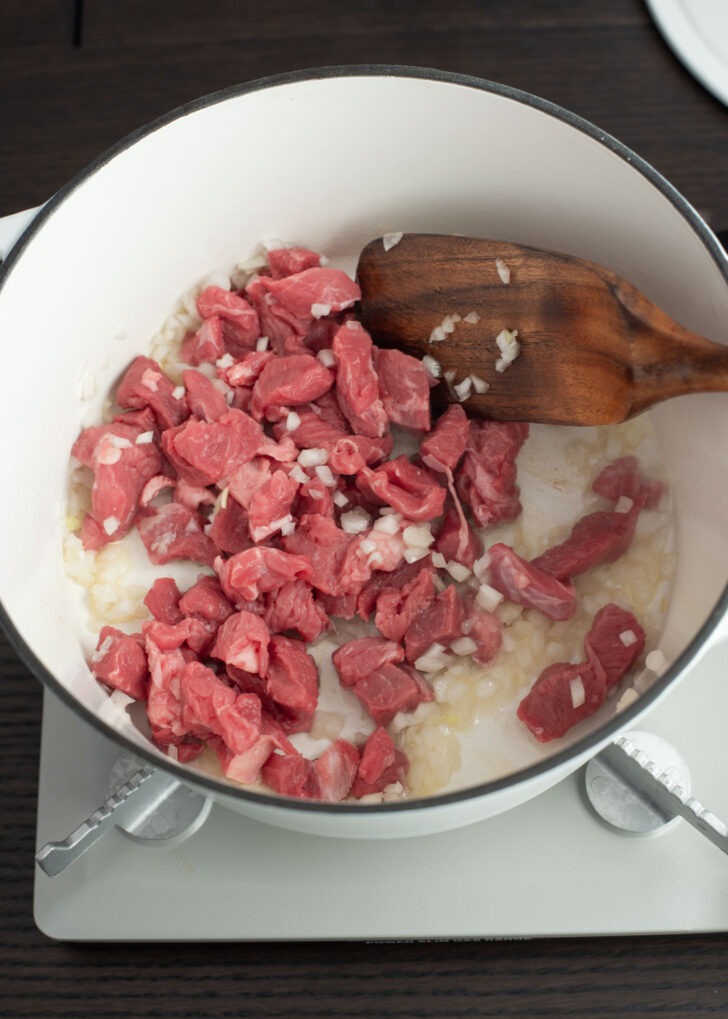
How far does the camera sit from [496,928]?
1531 millimetres

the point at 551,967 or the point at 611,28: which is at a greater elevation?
the point at 611,28

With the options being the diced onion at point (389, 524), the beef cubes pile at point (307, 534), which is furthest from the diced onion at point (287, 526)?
the diced onion at point (389, 524)

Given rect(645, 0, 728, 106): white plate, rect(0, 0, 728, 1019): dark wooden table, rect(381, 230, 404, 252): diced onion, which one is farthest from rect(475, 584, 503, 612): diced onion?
rect(645, 0, 728, 106): white plate

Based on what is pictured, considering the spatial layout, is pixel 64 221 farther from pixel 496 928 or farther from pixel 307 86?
pixel 496 928

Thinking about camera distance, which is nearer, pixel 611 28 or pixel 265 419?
pixel 265 419

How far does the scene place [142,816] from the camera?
156cm

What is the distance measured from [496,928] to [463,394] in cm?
85

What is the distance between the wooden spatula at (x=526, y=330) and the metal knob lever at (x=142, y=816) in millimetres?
793

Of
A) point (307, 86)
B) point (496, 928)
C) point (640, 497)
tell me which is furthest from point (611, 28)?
point (496, 928)

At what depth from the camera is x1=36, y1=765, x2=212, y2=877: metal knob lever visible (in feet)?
4.80

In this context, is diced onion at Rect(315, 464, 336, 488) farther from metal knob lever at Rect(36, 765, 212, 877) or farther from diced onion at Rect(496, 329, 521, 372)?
metal knob lever at Rect(36, 765, 212, 877)

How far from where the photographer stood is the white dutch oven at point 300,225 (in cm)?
157

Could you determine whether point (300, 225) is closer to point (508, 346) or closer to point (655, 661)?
point (508, 346)

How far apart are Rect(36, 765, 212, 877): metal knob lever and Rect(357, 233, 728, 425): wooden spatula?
0.79 meters
